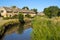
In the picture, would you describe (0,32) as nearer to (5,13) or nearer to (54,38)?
(54,38)

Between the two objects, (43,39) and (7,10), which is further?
(7,10)

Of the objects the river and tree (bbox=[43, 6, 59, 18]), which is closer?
the river

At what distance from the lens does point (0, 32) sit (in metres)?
26.2

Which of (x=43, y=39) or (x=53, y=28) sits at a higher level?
(x=53, y=28)

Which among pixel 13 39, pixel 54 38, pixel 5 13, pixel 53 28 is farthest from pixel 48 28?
pixel 5 13

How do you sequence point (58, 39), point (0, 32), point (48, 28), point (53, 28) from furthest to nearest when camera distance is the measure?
point (0, 32) → point (48, 28) → point (53, 28) → point (58, 39)

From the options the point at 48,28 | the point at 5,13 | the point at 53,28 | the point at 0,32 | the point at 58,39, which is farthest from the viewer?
the point at 5,13

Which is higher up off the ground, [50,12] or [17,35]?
[50,12]

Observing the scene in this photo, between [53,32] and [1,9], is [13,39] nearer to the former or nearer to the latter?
[53,32]

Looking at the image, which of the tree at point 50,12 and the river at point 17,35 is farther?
the tree at point 50,12

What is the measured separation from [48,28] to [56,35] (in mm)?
1627

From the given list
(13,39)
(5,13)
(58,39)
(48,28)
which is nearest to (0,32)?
(13,39)

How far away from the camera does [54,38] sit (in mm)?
11000

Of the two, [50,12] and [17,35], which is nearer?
[17,35]
